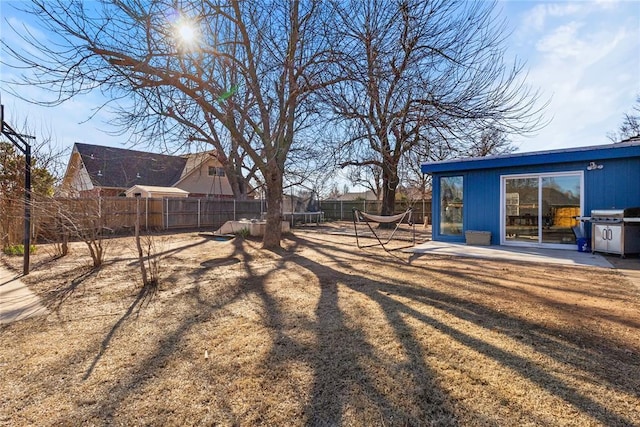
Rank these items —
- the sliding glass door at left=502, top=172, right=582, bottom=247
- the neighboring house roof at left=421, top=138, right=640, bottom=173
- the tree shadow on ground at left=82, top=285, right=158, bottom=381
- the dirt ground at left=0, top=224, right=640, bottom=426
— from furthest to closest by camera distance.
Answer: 1. the sliding glass door at left=502, top=172, right=582, bottom=247
2. the neighboring house roof at left=421, top=138, right=640, bottom=173
3. the tree shadow on ground at left=82, top=285, right=158, bottom=381
4. the dirt ground at left=0, top=224, right=640, bottom=426

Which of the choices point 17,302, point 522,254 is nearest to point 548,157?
point 522,254

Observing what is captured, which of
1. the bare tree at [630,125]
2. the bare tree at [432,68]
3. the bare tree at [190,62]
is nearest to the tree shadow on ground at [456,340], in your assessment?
the bare tree at [432,68]

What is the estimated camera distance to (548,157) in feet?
22.4

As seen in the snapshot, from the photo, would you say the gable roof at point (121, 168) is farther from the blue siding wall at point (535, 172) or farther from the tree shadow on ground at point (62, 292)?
the blue siding wall at point (535, 172)

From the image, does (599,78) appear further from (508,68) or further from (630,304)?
(630,304)

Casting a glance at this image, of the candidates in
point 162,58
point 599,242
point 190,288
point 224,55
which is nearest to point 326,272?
point 190,288

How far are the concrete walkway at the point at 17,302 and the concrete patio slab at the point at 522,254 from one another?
19.9ft

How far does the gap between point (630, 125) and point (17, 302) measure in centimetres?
2492

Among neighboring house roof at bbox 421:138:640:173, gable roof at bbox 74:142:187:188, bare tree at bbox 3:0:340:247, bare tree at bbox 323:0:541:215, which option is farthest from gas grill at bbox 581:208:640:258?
gable roof at bbox 74:142:187:188

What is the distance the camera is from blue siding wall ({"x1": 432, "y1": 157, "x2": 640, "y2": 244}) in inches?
245

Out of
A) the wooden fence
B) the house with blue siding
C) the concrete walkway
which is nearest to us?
the concrete walkway

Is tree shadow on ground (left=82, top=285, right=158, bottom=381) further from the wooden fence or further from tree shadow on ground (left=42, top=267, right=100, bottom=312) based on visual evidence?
the wooden fence

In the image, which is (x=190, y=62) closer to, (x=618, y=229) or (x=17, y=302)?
(x=17, y=302)

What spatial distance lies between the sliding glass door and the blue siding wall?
146 millimetres
